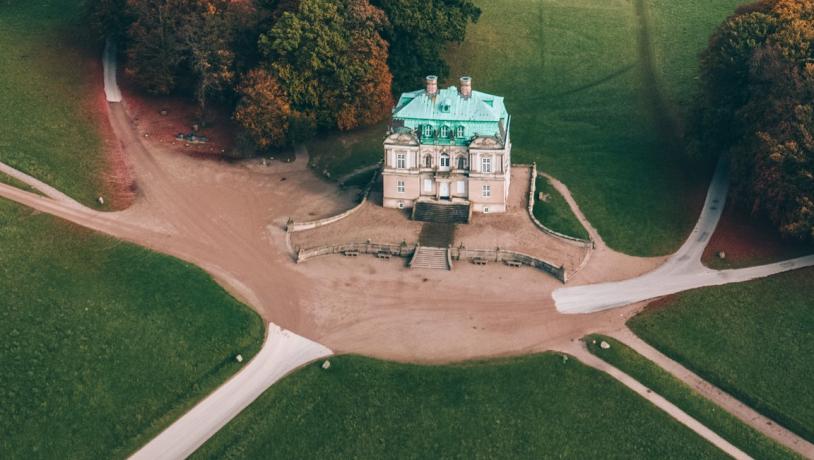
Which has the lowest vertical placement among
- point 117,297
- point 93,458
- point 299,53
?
point 93,458

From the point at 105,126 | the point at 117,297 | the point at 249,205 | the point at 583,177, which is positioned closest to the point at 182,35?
the point at 105,126

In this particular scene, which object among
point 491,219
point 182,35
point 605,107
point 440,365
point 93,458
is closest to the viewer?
point 93,458

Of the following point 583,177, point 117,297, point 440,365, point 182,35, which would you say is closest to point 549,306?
point 440,365

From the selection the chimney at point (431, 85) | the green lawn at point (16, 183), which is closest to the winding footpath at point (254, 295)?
the green lawn at point (16, 183)

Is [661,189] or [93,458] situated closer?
[93,458]

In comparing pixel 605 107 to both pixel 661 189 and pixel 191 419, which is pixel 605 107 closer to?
pixel 661 189

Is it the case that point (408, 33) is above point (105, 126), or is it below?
above

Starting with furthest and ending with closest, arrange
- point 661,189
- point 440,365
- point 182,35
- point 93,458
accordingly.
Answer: point 182,35
point 661,189
point 440,365
point 93,458

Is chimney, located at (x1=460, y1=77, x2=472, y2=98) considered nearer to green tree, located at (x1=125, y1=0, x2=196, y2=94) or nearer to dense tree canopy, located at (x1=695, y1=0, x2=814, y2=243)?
dense tree canopy, located at (x1=695, y1=0, x2=814, y2=243)
